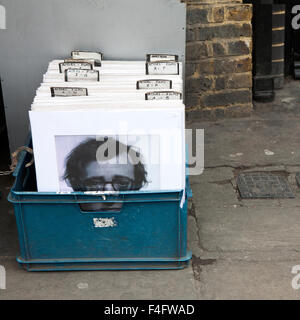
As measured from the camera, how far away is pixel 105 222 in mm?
2406

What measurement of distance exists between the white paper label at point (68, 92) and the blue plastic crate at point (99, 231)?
1.29 feet

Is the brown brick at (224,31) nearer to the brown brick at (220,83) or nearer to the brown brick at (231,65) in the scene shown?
the brown brick at (231,65)

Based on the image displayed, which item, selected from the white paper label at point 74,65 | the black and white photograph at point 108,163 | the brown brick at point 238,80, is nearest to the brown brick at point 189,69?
the brown brick at point 238,80

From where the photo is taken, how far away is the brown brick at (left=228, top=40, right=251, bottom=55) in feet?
13.5

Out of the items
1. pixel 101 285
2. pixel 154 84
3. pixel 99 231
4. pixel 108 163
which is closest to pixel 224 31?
pixel 154 84

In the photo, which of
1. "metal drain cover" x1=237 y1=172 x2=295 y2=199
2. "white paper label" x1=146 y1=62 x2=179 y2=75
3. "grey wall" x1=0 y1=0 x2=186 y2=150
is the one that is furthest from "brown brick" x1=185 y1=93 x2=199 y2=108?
"white paper label" x1=146 y1=62 x2=179 y2=75

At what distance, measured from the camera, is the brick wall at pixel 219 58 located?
4008 millimetres

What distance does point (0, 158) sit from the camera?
12.1 feet

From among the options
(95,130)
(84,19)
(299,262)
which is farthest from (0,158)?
(299,262)

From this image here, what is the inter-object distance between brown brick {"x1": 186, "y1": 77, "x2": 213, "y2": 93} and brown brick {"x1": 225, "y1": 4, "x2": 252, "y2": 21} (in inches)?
20.1

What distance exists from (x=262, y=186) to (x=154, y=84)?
1.18 m

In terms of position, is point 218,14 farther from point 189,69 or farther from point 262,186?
point 262,186

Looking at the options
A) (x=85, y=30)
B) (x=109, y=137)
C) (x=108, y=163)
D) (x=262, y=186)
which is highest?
(x=85, y=30)

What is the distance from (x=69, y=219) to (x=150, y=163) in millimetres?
461
